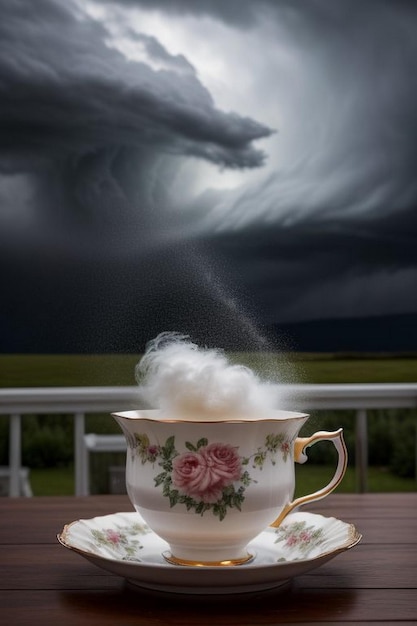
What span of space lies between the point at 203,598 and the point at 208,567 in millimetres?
22

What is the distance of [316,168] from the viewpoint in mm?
6203

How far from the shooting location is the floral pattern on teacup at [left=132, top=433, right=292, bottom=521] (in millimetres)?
666

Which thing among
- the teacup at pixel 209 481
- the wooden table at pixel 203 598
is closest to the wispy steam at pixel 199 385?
the teacup at pixel 209 481

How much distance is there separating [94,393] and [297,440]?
136cm

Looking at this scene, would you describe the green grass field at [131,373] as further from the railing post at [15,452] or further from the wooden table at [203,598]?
the wooden table at [203,598]

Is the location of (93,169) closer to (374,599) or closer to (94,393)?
(94,393)

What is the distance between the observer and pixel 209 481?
0.66 meters

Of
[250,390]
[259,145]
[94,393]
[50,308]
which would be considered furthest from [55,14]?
[250,390]

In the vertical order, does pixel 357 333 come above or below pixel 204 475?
above

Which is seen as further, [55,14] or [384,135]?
[384,135]

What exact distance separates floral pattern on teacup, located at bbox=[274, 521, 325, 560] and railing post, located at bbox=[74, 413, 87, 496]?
4.26ft

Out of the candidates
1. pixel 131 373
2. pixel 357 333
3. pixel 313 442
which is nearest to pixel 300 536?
pixel 313 442

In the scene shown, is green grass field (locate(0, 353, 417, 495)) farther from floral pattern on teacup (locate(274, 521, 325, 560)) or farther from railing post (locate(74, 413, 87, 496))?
floral pattern on teacup (locate(274, 521, 325, 560))

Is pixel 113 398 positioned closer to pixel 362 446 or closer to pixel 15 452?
pixel 15 452
